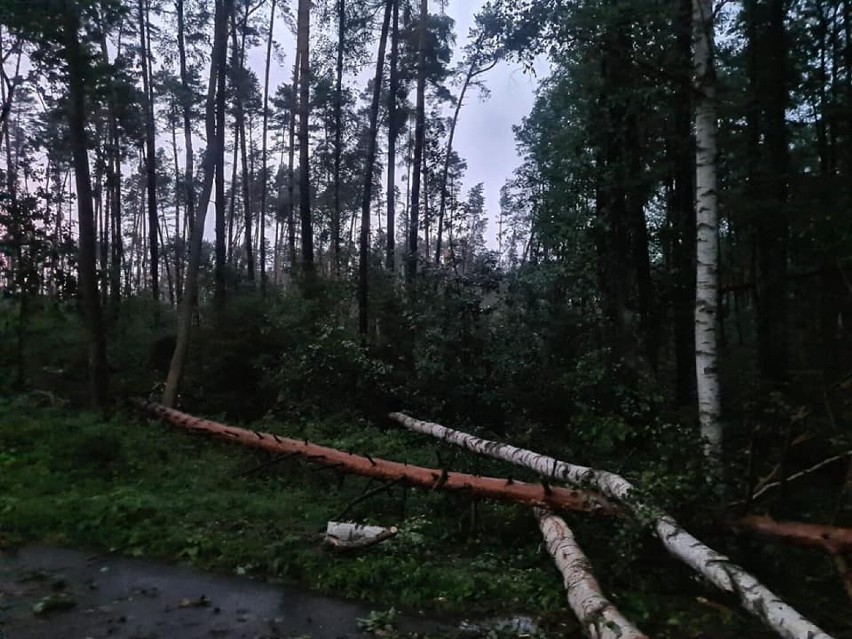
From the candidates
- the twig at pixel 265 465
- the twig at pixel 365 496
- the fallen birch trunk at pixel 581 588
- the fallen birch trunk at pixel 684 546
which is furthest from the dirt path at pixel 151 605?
the twig at pixel 265 465

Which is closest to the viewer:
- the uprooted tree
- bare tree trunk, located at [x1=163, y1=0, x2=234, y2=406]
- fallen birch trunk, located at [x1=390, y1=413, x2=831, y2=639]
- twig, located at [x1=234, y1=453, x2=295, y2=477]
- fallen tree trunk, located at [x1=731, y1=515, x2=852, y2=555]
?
fallen birch trunk, located at [x1=390, y1=413, x2=831, y2=639]

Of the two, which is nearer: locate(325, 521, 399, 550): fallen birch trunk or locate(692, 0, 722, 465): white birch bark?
locate(325, 521, 399, 550): fallen birch trunk

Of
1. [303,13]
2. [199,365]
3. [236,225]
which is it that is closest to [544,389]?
[199,365]

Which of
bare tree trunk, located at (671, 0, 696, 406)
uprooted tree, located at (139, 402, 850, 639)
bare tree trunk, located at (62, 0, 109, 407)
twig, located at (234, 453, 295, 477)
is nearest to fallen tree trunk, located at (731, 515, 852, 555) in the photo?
uprooted tree, located at (139, 402, 850, 639)

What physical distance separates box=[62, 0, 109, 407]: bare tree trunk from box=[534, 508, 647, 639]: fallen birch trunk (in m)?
10.4

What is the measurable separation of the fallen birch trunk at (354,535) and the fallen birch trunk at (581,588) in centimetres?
176

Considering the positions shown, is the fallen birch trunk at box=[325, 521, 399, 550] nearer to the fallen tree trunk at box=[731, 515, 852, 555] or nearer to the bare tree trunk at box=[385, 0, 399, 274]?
the fallen tree trunk at box=[731, 515, 852, 555]

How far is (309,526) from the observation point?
833 cm

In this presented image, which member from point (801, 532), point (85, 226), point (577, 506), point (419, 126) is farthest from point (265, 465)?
point (419, 126)

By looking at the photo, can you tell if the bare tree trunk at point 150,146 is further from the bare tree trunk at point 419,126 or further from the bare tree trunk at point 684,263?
the bare tree trunk at point 684,263

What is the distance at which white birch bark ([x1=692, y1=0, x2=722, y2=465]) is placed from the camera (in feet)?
26.4

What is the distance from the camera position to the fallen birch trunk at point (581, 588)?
16.1 feet

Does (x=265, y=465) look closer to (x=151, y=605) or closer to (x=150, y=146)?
(x=151, y=605)

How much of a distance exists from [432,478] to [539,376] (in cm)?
498
